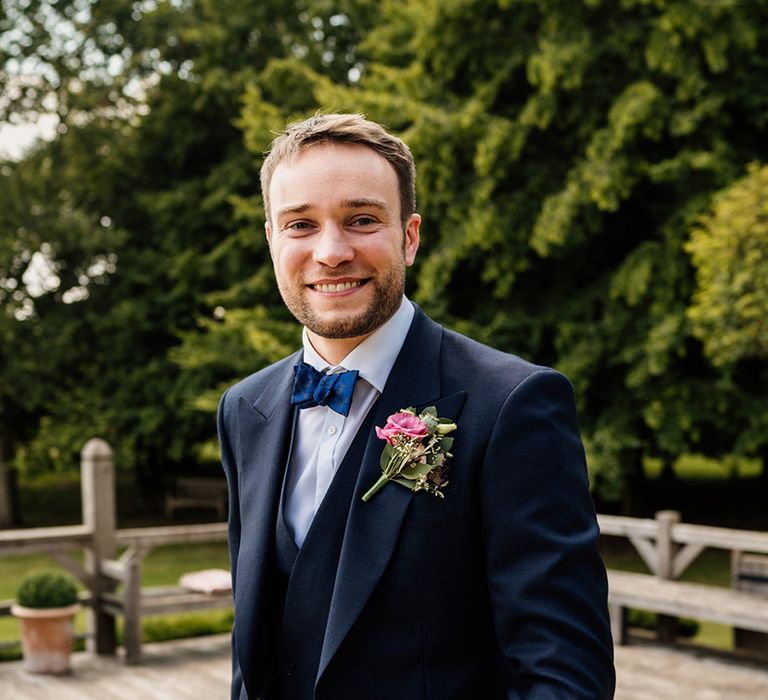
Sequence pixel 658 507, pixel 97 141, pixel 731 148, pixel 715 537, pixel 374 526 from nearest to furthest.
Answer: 1. pixel 374 526
2. pixel 715 537
3. pixel 731 148
4. pixel 97 141
5. pixel 658 507

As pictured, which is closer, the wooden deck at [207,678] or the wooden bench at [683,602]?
the wooden deck at [207,678]

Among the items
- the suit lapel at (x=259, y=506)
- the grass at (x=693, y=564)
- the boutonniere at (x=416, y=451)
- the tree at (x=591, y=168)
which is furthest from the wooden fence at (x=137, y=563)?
the boutonniere at (x=416, y=451)

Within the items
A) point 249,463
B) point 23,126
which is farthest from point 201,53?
point 249,463

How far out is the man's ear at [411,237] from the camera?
76.7 inches

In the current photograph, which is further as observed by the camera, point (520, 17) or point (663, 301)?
point (520, 17)

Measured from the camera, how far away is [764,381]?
13.6 meters

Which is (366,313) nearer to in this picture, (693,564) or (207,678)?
(207,678)

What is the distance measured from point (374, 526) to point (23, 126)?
59.5 ft

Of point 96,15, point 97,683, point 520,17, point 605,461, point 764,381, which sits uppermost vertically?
point 96,15

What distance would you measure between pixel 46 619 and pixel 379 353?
652 cm

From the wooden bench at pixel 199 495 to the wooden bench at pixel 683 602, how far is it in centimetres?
1200

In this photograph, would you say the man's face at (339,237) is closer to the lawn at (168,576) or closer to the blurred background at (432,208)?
the blurred background at (432,208)

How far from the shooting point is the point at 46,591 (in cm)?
760

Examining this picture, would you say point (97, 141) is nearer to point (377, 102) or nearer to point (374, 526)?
point (377, 102)
